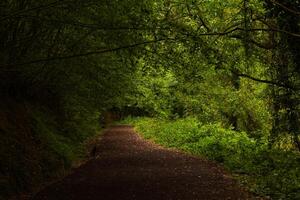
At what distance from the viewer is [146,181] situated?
49.2ft

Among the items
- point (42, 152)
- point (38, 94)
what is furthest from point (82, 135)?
point (42, 152)

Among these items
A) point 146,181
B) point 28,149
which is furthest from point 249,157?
point 28,149

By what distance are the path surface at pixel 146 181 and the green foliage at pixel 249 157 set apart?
60cm

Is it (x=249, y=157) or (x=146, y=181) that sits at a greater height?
(x=249, y=157)

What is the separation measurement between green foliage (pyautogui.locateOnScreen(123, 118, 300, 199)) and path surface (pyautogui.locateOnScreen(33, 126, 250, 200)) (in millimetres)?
600

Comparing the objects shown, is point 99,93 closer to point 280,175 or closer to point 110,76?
point 110,76

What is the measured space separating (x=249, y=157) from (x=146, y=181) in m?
4.56

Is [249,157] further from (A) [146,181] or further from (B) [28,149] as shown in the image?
(B) [28,149]

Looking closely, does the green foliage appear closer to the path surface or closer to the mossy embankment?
the path surface

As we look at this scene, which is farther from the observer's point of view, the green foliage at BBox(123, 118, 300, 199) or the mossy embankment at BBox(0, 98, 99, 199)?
the mossy embankment at BBox(0, 98, 99, 199)

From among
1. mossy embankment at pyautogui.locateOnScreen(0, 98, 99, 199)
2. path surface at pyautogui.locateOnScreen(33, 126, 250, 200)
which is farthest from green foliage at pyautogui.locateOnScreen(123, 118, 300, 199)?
mossy embankment at pyautogui.locateOnScreen(0, 98, 99, 199)

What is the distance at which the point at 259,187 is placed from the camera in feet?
42.1

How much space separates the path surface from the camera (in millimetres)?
12633

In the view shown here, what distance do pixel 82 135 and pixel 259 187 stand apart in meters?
17.4
